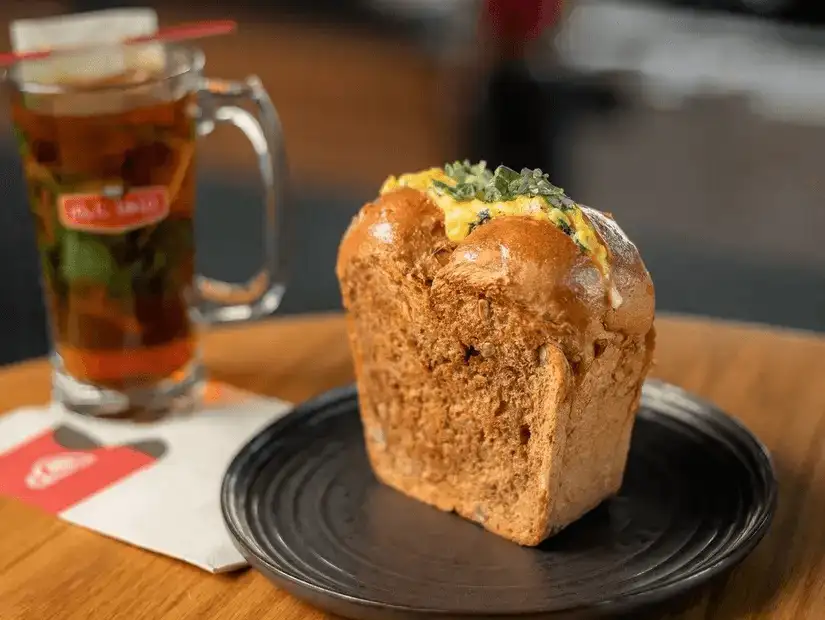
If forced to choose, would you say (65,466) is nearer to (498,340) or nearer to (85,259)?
(85,259)

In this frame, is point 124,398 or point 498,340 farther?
point 124,398

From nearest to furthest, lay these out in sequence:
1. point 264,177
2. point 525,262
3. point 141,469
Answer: point 525,262 < point 141,469 < point 264,177

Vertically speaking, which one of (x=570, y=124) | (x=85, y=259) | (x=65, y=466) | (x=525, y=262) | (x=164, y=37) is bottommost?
(x=570, y=124)

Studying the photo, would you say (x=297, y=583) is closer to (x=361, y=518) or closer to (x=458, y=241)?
(x=361, y=518)

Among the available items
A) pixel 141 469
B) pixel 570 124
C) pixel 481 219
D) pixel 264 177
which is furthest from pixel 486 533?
pixel 570 124

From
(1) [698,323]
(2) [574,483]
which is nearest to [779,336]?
(1) [698,323]

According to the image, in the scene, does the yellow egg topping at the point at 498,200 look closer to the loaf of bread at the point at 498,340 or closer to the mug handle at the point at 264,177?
the loaf of bread at the point at 498,340
